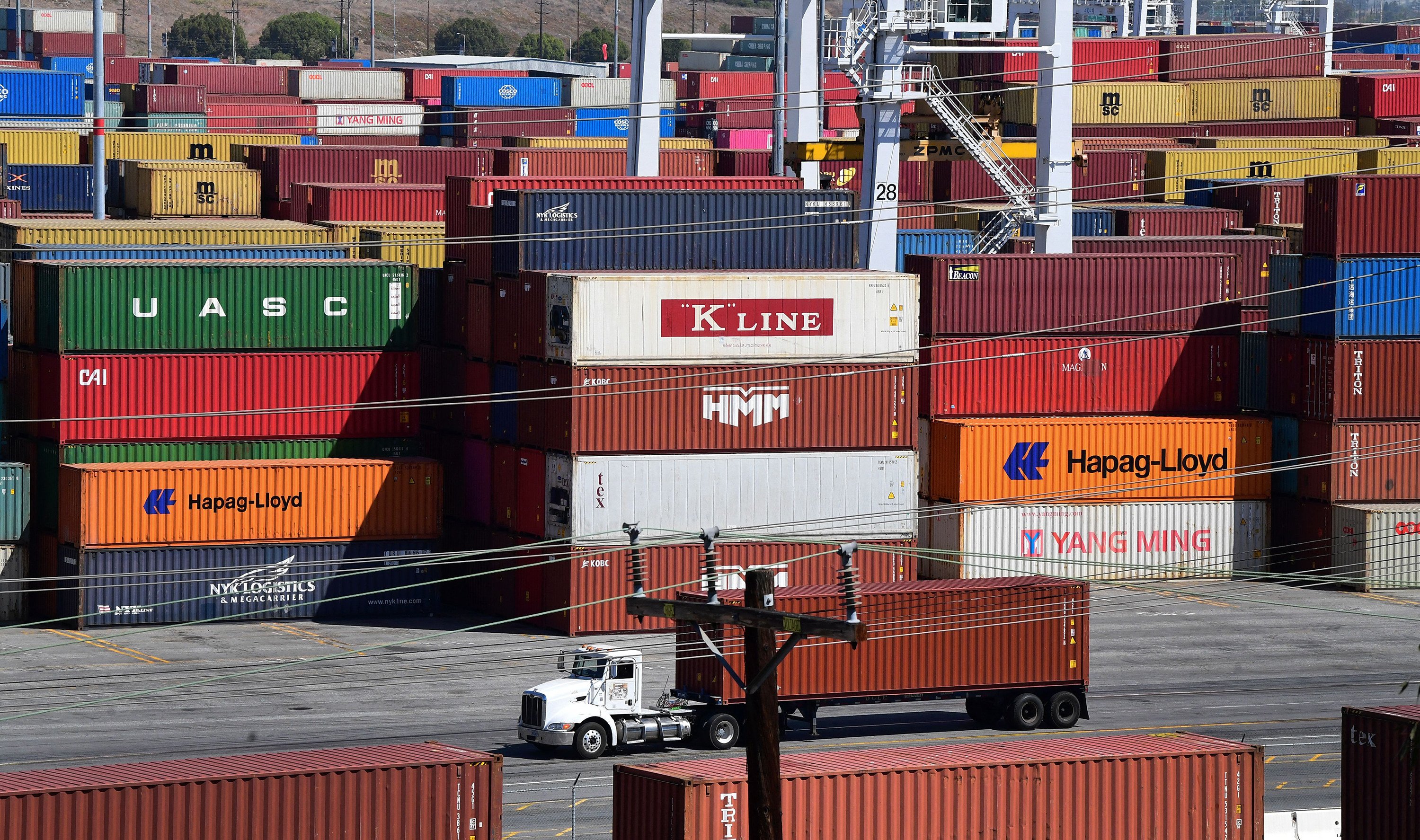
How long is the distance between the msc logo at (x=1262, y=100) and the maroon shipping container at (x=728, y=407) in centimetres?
5674

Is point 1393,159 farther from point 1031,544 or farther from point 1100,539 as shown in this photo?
point 1031,544

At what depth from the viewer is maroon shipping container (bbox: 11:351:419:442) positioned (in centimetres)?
5062

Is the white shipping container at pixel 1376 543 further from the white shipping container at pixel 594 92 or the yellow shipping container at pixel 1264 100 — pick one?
the white shipping container at pixel 594 92

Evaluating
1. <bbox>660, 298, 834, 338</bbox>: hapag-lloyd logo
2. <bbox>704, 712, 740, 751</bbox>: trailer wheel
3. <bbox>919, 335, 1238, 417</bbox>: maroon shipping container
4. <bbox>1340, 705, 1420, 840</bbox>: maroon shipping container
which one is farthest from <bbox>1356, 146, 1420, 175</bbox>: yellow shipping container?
<bbox>1340, 705, 1420, 840</bbox>: maroon shipping container

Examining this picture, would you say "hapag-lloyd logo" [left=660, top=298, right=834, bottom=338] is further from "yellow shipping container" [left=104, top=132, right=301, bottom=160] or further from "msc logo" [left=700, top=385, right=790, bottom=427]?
"yellow shipping container" [left=104, top=132, right=301, bottom=160]

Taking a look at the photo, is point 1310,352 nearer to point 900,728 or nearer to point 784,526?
point 784,526

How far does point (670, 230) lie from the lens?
5225cm

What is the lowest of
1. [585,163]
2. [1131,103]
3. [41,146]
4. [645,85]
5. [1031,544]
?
[1031,544]

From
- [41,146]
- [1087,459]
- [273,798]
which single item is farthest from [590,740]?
[41,146]

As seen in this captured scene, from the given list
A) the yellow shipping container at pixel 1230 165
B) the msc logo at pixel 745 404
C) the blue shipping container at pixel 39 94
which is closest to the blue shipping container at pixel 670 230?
the msc logo at pixel 745 404

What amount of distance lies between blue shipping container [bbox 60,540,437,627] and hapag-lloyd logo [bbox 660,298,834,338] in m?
8.20

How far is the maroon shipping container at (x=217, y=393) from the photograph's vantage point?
50.6 metres

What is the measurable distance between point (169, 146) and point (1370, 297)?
185 feet

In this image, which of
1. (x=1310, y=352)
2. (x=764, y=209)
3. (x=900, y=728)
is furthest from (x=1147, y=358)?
(x=900, y=728)
